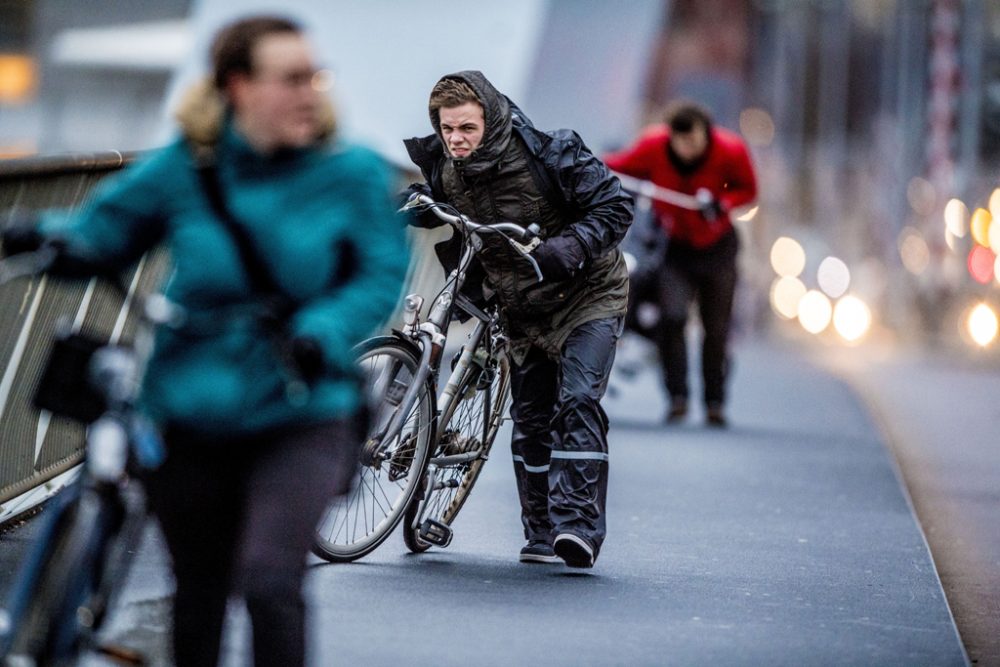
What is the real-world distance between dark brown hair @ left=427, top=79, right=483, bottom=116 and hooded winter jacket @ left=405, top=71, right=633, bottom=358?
12cm

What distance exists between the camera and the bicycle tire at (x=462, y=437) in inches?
287

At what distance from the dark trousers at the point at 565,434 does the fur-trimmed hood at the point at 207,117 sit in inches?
122

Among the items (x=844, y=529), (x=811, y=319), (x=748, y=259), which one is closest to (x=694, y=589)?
(x=844, y=529)

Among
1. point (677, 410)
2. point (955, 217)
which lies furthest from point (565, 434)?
point (955, 217)

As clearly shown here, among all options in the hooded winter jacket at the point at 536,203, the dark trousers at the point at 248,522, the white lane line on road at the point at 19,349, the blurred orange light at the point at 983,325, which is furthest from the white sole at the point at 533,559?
the blurred orange light at the point at 983,325

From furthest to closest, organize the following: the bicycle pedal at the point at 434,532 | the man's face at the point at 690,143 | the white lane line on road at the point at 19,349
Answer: the man's face at the point at 690,143
the white lane line on road at the point at 19,349
the bicycle pedal at the point at 434,532

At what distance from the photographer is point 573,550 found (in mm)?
7031

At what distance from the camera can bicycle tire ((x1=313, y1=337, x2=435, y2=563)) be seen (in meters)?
6.91

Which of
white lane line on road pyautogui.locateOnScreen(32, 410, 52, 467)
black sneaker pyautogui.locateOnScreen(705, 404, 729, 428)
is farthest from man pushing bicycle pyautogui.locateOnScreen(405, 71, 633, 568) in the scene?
black sneaker pyautogui.locateOnScreen(705, 404, 729, 428)

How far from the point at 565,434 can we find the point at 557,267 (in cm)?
56

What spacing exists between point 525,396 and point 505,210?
708mm

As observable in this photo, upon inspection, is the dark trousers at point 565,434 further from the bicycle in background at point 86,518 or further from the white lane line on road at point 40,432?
the bicycle in background at point 86,518

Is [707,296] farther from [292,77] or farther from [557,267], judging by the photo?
[292,77]

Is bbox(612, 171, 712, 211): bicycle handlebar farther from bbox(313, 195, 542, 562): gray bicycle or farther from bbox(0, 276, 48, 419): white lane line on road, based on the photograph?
bbox(0, 276, 48, 419): white lane line on road
